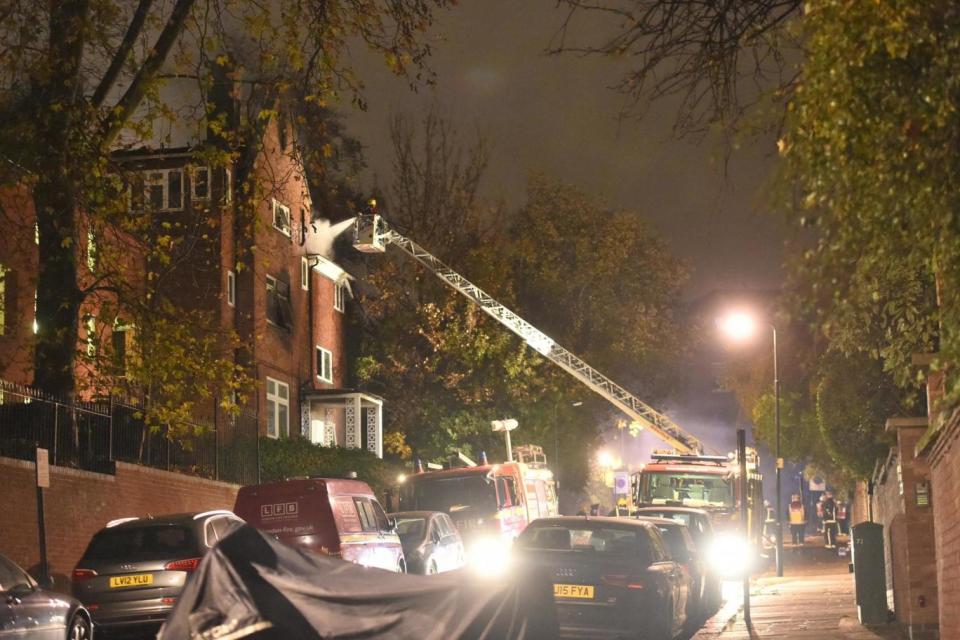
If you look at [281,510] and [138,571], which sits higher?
[281,510]

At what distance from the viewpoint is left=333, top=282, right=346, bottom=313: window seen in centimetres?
4969

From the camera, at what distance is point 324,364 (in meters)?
48.5

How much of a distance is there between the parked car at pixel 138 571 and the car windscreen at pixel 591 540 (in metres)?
3.87

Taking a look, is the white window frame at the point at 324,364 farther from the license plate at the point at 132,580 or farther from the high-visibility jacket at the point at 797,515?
the license plate at the point at 132,580

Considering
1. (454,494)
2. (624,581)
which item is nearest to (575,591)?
(624,581)

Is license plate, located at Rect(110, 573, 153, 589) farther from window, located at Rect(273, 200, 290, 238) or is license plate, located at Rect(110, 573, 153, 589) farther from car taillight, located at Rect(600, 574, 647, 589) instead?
window, located at Rect(273, 200, 290, 238)

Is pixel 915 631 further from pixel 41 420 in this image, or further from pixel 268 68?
pixel 41 420

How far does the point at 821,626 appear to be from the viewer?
20.3m

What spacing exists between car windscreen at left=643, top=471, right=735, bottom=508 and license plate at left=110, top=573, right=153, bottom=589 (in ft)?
65.8

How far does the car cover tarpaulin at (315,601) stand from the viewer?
723 cm

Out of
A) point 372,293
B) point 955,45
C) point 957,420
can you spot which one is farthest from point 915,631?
point 372,293

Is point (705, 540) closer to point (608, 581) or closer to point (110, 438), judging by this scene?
point (110, 438)

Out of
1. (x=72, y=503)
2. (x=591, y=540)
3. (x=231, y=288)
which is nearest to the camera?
(x=591, y=540)

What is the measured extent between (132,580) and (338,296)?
32.5 m
